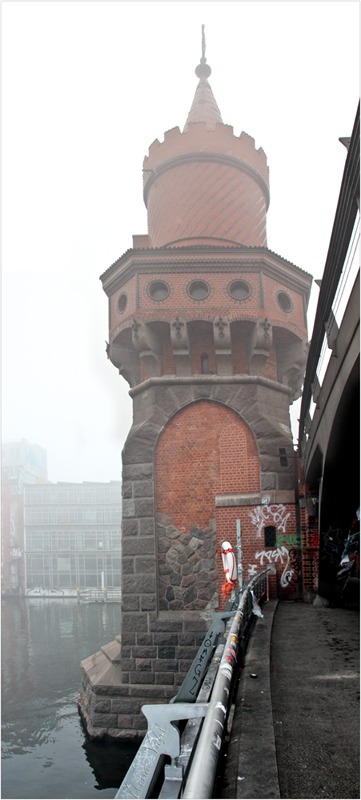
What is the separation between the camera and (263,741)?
3574 mm

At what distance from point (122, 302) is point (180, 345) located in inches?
95.5

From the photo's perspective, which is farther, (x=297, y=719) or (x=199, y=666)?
(x=297, y=719)

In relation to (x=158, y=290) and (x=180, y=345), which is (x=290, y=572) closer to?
(x=180, y=345)

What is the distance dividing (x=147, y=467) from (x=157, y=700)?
5.19 metres

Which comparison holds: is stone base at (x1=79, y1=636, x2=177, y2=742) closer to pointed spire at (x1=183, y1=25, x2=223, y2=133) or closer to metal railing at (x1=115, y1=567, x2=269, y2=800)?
metal railing at (x1=115, y1=567, x2=269, y2=800)

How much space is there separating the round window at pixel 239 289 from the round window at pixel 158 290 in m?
1.69

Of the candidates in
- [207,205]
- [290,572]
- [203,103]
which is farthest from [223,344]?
[203,103]

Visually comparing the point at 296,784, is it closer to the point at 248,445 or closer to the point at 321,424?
the point at 321,424

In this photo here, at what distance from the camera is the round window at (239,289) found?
45.1 feet

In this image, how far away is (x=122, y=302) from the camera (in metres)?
14.5

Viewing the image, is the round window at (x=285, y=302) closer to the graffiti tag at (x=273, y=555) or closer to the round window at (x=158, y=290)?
the round window at (x=158, y=290)

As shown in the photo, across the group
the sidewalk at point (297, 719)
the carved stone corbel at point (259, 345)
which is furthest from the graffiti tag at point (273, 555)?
the carved stone corbel at point (259, 345)

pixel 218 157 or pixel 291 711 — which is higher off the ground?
pixel 218 157

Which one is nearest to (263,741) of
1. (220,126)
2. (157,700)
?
(157,700)
